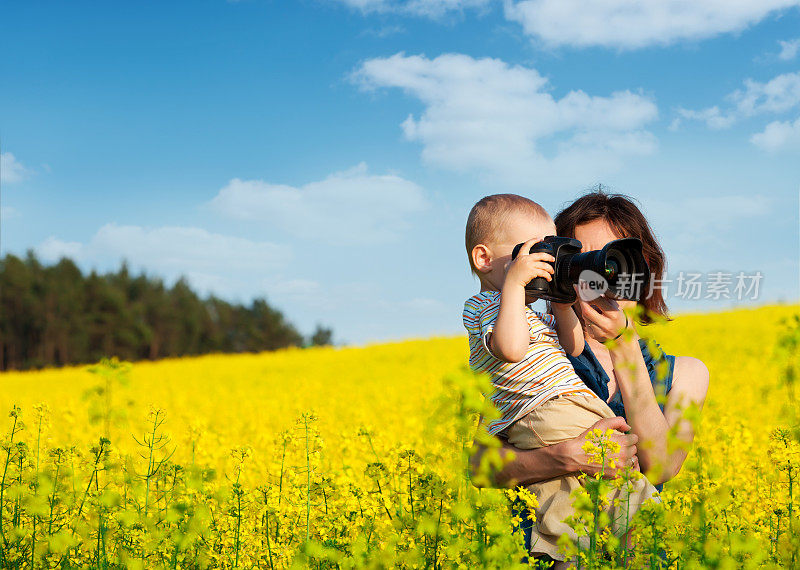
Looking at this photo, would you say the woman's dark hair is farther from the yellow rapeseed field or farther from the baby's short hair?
the yellow rapeseed field

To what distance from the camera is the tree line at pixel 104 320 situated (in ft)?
131

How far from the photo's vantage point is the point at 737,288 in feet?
11.0

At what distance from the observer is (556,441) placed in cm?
242

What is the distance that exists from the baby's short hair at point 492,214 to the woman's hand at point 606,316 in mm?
452

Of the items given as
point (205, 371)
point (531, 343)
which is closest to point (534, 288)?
point (531, 343)

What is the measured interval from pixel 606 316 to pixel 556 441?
1.61 feet

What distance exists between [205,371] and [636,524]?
21.2m

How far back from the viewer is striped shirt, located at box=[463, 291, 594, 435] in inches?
97.3

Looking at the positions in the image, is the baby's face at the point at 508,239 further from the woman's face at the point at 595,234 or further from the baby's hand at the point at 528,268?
the woman's face at the point at 595,234

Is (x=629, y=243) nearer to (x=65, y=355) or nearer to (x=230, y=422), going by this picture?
(x=230, y=422)

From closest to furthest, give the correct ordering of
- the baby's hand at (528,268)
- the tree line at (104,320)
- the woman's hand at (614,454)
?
the woman's hand at (614,454) < the baby's hand at (528,268) < the tree line at (104,320)

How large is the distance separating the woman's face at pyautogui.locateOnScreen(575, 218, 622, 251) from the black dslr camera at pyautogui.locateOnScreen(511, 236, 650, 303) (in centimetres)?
54

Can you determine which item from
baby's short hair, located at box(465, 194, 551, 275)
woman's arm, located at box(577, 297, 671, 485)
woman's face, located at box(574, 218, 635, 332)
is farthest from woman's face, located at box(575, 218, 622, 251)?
woman's arm, located at box(577, 297, 671, 485)

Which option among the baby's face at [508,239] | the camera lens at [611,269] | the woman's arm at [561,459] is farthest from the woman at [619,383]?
the baby's face at [508,239]
